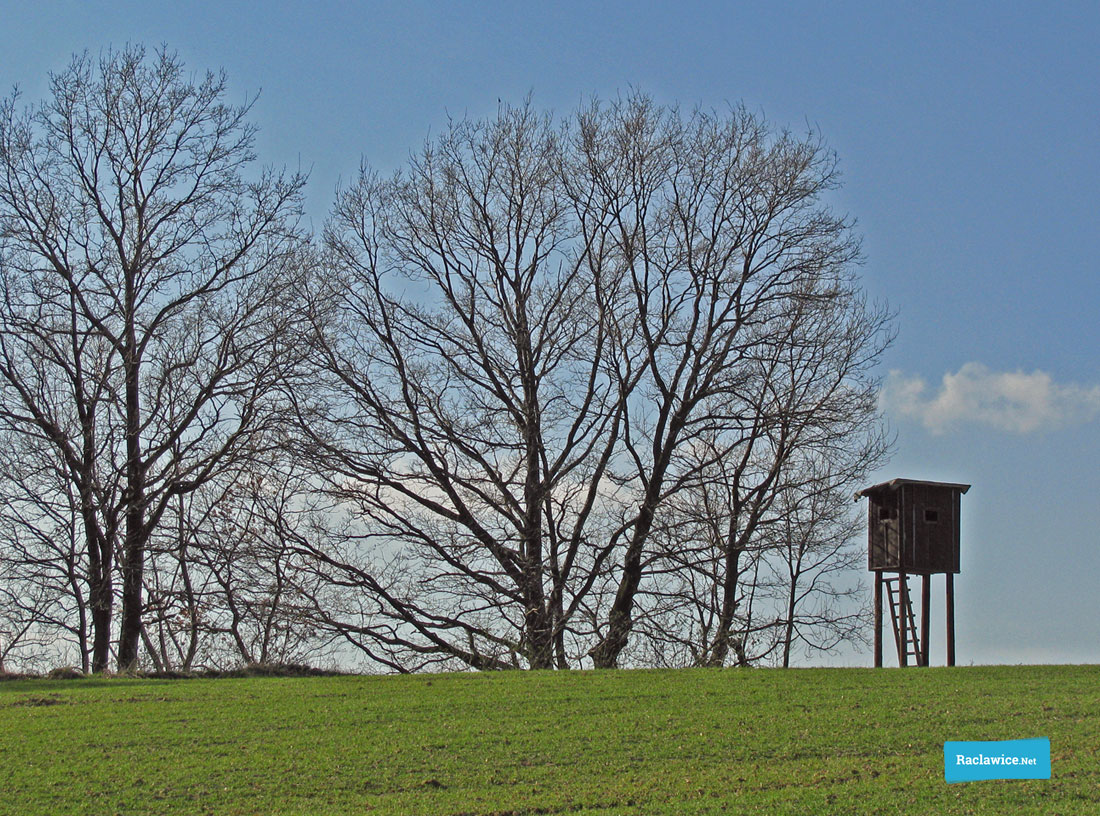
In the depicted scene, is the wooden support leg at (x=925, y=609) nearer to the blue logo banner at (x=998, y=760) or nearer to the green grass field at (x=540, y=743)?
the green grass field at (x=540, y=743)

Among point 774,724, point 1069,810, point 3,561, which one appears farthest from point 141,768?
point 3,561

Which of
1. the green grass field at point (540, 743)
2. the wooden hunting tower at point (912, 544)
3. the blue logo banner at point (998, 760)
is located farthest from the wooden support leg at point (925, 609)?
the blue logo banner at point (998, 760)

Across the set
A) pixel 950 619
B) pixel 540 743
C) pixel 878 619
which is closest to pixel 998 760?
pixel 540 743

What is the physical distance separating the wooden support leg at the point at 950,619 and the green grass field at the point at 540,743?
10.9ft

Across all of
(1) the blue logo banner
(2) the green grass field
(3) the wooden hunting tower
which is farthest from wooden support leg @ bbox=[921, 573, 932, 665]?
(1) the blue logo banner

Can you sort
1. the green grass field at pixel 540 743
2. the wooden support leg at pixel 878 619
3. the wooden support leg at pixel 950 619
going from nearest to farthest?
1. the green grass field at pixel 540 743
2. the wooden support leg at pixel 950 619
3. the wooden support leg at pixel 878 619

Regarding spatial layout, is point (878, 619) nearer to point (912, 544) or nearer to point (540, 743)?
point (912, 544)

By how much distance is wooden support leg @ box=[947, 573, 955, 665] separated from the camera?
1962 cm

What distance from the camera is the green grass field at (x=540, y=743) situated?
9.48m

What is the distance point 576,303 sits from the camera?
78.2 feet

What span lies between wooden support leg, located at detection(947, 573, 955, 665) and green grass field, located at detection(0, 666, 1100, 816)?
10.9 feet

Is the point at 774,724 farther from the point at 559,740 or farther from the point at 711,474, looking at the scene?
the point at 711,474

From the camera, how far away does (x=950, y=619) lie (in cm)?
1989

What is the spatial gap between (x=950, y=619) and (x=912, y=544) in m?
1.53
